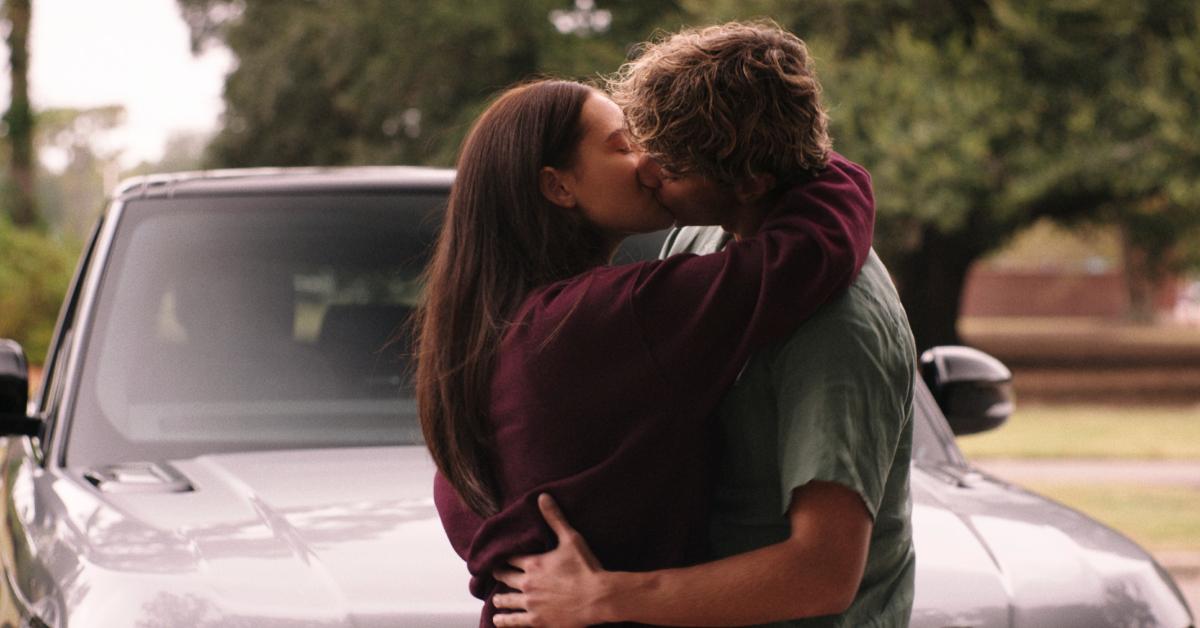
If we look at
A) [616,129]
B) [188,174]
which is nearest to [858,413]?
[616,129]

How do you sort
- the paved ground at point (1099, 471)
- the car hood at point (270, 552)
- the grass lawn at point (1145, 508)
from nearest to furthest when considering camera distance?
the car hood at point (270, 552), the grass lawn at point (1145, 508), the paved ground at point (1099, 471)

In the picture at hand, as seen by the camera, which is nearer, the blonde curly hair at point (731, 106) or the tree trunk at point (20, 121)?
the blonde curly hair at point (731, 106)

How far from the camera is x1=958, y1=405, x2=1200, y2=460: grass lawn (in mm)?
13438

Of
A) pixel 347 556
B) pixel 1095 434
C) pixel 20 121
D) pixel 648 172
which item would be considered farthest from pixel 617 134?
pixel 20 121

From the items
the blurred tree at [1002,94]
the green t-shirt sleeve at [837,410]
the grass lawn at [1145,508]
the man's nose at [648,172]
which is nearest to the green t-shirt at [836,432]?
the green t-shirt sleeve at [837,410]

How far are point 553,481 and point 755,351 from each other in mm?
254

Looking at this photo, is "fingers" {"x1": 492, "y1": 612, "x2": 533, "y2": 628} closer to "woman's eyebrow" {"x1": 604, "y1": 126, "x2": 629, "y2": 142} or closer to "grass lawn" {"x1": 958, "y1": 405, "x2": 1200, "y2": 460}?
"woman's eyebrow" {"x1": 604, "y1": 126, "x2": 629, "y2": 142}

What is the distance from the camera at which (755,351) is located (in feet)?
5.35

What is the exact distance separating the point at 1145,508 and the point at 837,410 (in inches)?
355

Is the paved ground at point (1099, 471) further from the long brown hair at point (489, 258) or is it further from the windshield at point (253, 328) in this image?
the long brown hair at point (489, 258)

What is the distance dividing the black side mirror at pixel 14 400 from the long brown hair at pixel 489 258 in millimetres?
1763

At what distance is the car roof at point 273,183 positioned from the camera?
361cm

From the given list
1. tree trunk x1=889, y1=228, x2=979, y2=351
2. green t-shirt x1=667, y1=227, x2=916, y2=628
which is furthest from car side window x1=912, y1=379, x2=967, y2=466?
tree trunk x1=889, y1=228, x2=979, y2=351

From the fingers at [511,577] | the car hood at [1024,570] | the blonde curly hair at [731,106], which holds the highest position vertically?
the blonde curly hair at [731,106]
